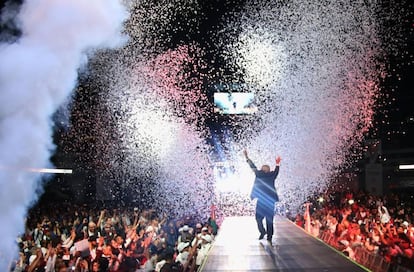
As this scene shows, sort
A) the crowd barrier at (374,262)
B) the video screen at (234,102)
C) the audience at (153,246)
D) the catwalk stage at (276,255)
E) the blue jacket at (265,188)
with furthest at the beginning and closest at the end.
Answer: the video screen at (234,102)
the blue jacket at (265,188)
the audience at (153,246)
the crowd barrier at (374,262)
the catwalk stage at (276,255)

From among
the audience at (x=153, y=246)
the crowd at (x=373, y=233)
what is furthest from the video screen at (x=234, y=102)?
the audience at (x=153, y=246)

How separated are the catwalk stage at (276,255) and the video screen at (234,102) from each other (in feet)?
55.6

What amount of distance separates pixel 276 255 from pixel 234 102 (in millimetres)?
20239

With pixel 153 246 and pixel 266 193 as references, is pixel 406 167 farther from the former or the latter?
pixel 153 246

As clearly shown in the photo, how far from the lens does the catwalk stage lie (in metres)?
6.82

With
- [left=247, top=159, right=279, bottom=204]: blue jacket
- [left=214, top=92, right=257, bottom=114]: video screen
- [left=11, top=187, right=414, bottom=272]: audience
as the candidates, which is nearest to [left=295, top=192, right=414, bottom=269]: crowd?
[left=11, top=187, right=414, bottom=272]: audience

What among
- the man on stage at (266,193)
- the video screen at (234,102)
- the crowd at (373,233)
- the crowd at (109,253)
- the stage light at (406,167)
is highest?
the video screen at (234,102)

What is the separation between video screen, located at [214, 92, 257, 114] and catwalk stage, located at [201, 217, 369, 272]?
16.9m

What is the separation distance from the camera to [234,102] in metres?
27.7

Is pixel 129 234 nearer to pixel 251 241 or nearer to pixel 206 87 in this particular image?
pixel 251 241

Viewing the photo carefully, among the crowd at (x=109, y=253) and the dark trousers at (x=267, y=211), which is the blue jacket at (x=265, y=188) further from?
the crowd at (x=109, y=253)

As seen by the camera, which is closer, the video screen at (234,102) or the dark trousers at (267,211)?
the dark trousers at (267,211)

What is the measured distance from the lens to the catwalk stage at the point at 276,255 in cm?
682

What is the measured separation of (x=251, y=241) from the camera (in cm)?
955
